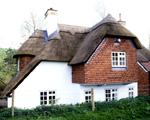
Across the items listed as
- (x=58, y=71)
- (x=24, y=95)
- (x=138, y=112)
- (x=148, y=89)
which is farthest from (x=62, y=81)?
(x=148, y=89)

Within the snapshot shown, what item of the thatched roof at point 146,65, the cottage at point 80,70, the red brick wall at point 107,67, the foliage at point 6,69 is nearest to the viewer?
the red brick wall at point 107,67

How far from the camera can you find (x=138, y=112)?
7.69 metres

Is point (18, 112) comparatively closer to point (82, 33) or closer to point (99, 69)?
point (99, 69)

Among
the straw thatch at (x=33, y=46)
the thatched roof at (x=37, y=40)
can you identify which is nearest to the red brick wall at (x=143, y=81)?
the thatched roof at (x=37, y=40)

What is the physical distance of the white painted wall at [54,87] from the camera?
10.1 m

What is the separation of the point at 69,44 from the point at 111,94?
5265mm

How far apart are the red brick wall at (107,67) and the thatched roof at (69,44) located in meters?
0.55

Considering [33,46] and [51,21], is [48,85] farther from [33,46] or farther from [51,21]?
[51,21]

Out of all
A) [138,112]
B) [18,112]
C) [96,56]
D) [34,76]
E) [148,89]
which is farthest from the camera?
[148,89]

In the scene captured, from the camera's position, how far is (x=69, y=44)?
39.9ft

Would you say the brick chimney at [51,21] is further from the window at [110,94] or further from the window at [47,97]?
the window at [110,94]

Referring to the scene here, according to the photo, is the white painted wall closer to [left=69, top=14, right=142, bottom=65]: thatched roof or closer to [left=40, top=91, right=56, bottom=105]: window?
[left=40, top=91, right=56, bottom=105]: window

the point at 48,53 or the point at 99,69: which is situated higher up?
the point at 48,53

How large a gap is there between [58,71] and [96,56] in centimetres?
325
